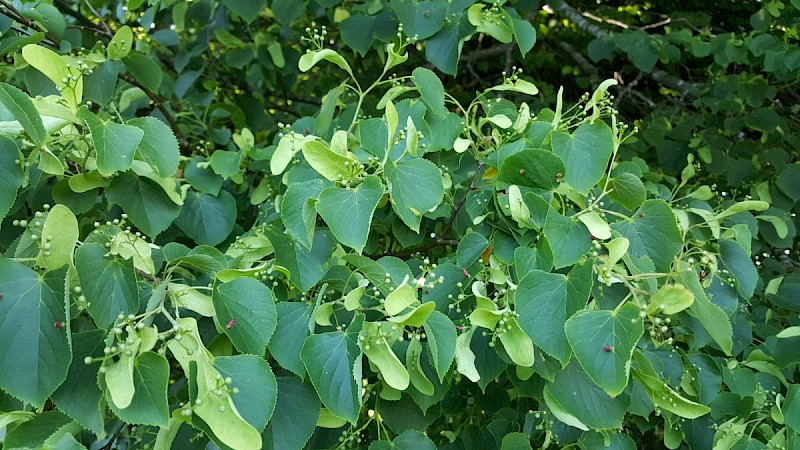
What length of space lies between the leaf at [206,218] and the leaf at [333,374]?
88 centimetres

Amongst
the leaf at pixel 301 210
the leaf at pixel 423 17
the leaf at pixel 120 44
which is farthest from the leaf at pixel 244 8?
the leaf at pixel 301 210

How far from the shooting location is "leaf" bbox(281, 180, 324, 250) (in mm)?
1317

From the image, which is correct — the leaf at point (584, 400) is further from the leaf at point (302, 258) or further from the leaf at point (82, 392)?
the leaf at point (82, 392)

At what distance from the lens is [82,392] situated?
1.15 metres

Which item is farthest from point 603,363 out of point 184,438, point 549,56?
point 549,56

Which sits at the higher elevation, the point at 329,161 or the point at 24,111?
the point at 24,111

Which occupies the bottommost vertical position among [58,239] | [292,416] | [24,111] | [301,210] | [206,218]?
[206,218]

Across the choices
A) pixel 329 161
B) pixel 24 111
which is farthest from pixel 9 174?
pixel 329 161

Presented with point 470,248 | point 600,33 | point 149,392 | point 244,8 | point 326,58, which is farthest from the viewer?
point 600,33

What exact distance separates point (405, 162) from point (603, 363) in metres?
0.52

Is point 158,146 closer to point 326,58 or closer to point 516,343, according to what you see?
point 326,58

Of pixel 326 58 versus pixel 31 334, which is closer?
pixel 31 334

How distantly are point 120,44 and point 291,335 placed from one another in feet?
4.10

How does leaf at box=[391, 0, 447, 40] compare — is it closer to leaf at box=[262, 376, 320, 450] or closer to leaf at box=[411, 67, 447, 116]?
leaf at box=[411, 67, 447, 116]
